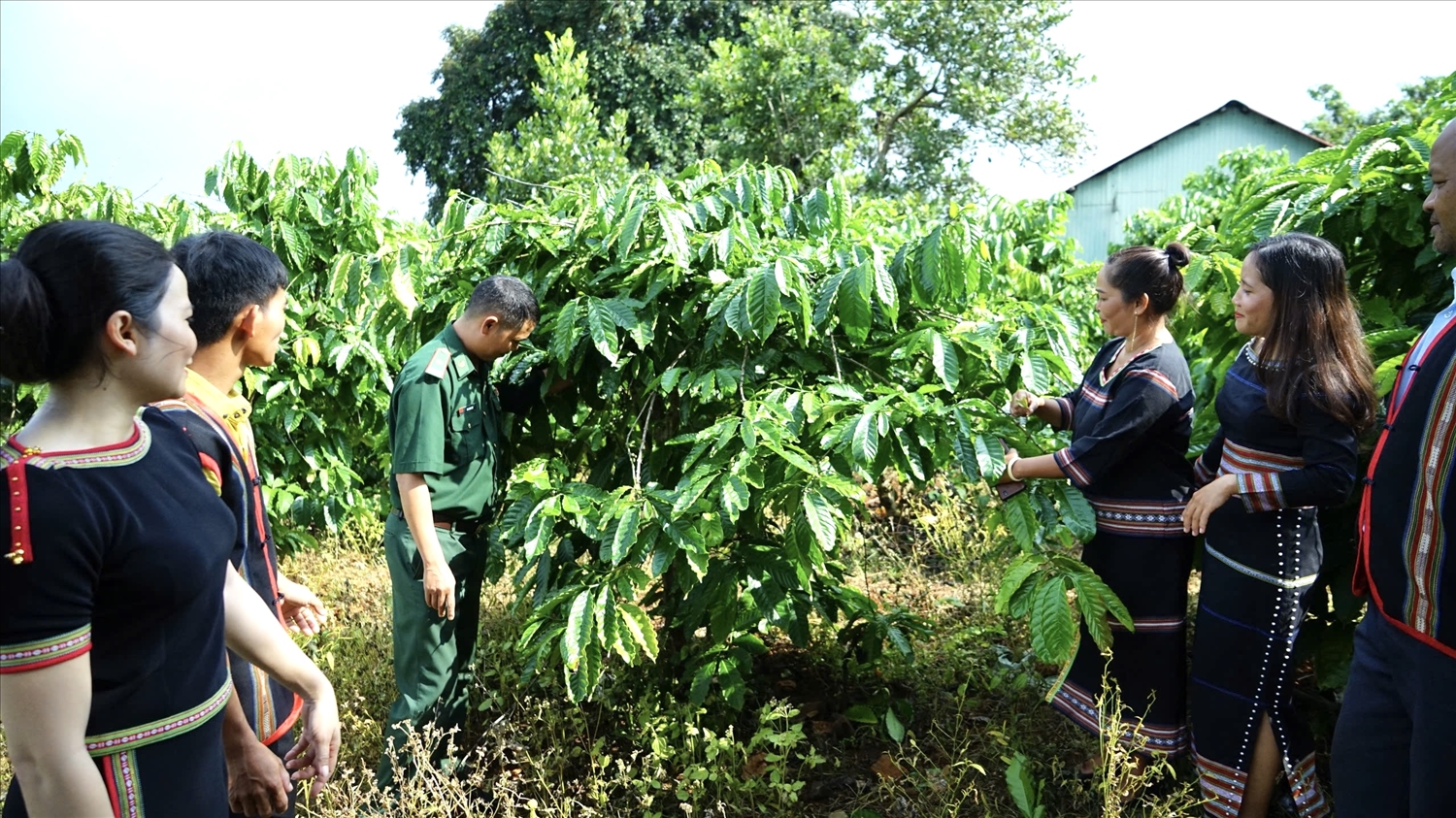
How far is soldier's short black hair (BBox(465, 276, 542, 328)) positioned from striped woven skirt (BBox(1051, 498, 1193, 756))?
1.66m

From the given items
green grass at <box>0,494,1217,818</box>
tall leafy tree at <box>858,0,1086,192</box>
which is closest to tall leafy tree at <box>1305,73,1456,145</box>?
tall leafy tree at <box>858,0,1086,192</box>

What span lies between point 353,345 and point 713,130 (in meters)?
14.9

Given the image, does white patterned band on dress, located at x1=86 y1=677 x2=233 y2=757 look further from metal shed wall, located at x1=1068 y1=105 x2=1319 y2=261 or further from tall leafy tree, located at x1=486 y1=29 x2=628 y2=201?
metal shed wall, located at x1=1068 y1=105 x2=1319 y2=261

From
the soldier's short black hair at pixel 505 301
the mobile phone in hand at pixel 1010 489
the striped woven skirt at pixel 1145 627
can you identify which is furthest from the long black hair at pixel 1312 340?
the soldier's short black hair at pixel 505 301

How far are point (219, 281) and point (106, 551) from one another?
0.75 meters

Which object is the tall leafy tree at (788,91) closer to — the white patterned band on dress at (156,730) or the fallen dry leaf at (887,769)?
the fallen dry leaf at (887,769)

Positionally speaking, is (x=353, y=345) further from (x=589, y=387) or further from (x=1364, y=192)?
(x=1364, y=192)

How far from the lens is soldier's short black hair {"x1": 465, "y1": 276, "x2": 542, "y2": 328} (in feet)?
9.57

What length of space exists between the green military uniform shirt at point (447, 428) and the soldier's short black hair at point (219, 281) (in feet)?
3.10

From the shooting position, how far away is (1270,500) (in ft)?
7.74

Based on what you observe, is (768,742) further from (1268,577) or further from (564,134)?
(564,134)

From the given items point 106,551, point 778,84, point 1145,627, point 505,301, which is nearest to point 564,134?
point 778,84

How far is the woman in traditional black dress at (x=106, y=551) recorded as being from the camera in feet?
4.06

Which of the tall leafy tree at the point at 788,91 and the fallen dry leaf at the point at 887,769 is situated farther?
the tall leafy tree at the point at 788,91
